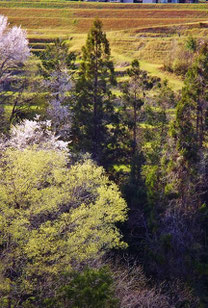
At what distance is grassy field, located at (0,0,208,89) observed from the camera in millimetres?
46622

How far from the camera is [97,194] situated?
57.0 feet

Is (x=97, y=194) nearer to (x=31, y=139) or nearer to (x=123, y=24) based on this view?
(x=31, y=139)

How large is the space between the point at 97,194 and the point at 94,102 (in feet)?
29.7

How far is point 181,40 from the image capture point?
46906 millimetres

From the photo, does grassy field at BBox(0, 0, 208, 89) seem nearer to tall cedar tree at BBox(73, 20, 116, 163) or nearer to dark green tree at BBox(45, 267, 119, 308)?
tall cedar tree at BBox(73, 20, 116, 163)

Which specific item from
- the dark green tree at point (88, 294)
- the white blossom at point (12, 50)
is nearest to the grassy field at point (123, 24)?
the white blossom at point (12, 50)

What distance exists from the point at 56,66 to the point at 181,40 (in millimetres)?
25445

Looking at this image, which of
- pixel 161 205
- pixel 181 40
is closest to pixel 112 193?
pixel 161 205

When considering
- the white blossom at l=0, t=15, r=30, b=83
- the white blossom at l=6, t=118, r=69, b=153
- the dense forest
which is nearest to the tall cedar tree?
the dense forest

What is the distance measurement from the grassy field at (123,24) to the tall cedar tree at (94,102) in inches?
524

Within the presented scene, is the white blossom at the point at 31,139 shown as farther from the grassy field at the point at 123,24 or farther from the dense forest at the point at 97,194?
the grassy field at the point at 123,24

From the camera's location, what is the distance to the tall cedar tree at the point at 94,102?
24.7m

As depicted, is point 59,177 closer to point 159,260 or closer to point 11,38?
point 159,260

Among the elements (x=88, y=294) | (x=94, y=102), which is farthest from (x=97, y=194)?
(x=94, y=102)
